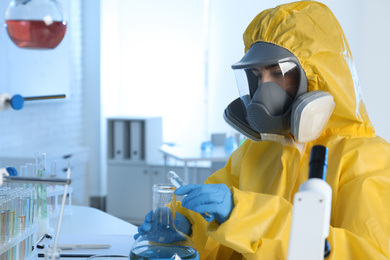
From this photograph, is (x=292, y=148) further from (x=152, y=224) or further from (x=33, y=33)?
(x=33, y=33)

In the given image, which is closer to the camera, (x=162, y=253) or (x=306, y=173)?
(x=162, y=253)

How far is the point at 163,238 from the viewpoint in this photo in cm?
118

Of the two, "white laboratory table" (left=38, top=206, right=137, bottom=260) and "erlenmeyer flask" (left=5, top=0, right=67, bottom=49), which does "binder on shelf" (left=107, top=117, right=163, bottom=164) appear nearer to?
"white laboratory table" (left=38, top=206, right=137, bottom=260)

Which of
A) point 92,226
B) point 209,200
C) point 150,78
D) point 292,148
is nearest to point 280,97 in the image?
point 292,148

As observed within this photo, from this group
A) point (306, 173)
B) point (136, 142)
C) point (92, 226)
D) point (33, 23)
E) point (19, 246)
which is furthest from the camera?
point (136, 142)

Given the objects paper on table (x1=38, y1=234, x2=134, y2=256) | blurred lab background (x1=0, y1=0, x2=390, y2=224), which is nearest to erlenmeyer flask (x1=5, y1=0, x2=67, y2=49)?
paper on table (x1=38, y1=234, x2=134, y2=256)

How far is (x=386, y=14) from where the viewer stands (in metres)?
4.77

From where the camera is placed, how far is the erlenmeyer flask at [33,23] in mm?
979

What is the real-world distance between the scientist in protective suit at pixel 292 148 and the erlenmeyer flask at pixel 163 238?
0.05m

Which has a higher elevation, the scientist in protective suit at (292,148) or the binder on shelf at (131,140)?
the scientist in protective suit at (292,148)

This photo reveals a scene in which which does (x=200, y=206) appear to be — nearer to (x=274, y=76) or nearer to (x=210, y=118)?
(x=274, y=76)

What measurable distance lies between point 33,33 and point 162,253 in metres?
0.53

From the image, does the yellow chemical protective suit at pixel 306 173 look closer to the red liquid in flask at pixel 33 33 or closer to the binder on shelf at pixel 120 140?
the red liquid in flask at pixel 33 33

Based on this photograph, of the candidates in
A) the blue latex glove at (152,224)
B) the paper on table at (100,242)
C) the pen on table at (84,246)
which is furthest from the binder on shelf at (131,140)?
the blue latex glove at (152,224)
